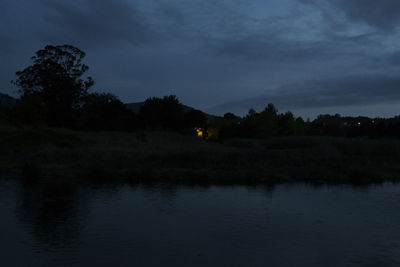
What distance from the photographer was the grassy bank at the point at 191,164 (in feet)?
63.9

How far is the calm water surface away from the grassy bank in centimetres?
343

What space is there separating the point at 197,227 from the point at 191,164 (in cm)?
1309

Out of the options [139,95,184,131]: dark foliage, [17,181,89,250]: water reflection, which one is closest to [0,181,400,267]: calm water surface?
[17,181,89,250]: water reflection

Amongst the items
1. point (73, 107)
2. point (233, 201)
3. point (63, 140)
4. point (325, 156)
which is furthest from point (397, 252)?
point (73, 107)

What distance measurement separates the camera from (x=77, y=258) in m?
7.67

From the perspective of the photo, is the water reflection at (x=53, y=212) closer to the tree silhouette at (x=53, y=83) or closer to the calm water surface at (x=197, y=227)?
the calm water surface at (x=197, y=227)

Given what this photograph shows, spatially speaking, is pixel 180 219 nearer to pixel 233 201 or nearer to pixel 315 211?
pixel 233 201

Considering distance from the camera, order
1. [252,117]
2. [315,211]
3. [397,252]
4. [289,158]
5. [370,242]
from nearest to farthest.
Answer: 1. [397,252]
2. [370,242]
3. [315,211]
4. [289,158]
5. [252,117]

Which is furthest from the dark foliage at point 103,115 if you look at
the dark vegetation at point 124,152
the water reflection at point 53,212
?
the water reflection at point 53,212

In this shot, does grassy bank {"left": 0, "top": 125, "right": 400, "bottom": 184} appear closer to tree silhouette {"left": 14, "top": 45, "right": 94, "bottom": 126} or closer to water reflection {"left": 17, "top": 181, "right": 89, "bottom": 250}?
water reflection {"left": 17, "top": 181, "right": 89, "bottom": 250}

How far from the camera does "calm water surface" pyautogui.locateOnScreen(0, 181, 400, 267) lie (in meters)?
7.82

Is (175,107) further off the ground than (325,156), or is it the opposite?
(175,107)

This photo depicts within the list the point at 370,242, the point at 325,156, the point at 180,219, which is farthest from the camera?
the point at 325,156

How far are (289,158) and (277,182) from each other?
6.65 meters
